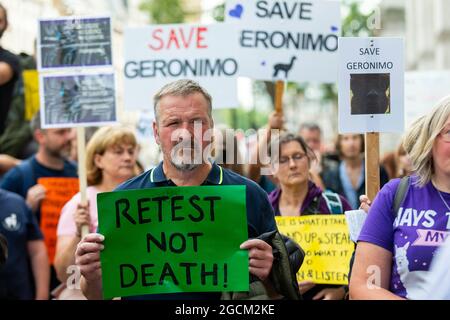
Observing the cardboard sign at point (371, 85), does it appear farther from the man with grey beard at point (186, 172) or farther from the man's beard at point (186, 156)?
the man's beard at point (186, 156)

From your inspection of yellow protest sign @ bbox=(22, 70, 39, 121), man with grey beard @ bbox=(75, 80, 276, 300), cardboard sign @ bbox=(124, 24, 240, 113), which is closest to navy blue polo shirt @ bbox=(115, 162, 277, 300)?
man with grey beard @ bbox=(75, 80, 276, 300)

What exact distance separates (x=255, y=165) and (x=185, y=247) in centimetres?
322

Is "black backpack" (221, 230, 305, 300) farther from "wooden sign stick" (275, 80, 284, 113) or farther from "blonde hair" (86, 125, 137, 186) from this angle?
"wooden sign stick" (275, 80, 284, 113)

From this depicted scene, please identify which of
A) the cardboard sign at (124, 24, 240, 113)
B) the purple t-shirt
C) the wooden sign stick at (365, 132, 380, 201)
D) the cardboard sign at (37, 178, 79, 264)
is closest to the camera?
the purple t-shirt

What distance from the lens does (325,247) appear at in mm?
→ 5906

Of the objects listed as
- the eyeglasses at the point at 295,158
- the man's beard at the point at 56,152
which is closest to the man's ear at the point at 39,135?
the man's beard at the point at 56,152

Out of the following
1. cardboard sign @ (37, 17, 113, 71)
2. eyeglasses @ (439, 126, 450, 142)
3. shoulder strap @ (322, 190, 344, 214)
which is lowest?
shoulder strap @ (322, 190, 344, 214)

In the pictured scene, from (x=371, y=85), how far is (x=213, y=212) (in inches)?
49.3

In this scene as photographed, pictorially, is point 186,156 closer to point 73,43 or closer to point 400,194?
point 400,194

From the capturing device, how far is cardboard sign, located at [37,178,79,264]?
286 inches

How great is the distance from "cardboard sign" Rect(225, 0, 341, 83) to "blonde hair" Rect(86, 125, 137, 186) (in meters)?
1.39

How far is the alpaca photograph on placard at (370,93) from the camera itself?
15.5ft

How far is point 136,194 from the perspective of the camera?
400 centimetres

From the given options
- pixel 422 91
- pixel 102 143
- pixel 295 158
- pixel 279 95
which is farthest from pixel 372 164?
pixel 422 91
